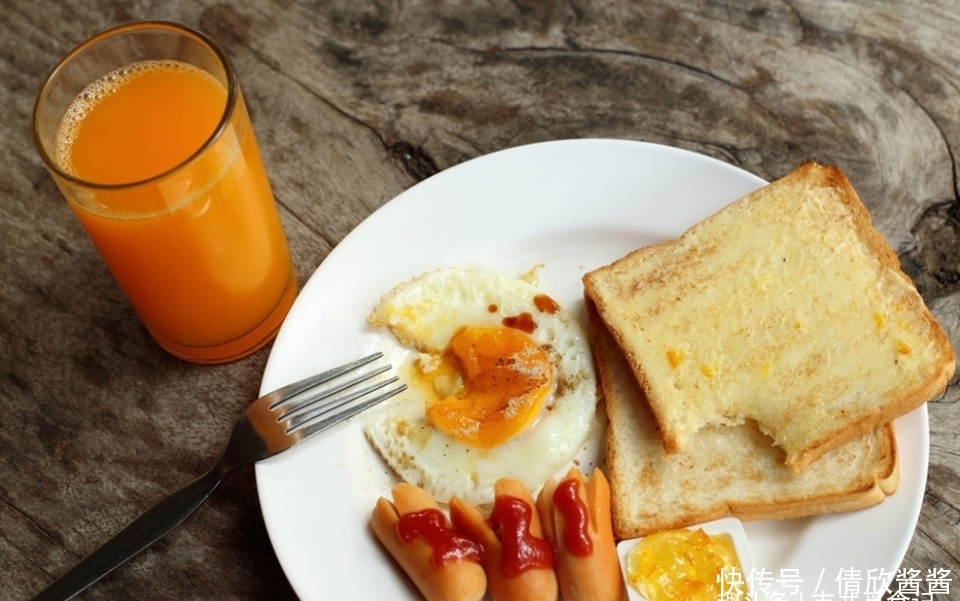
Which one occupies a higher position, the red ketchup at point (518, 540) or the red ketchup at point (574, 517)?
the red ketchup at point (574, 517)

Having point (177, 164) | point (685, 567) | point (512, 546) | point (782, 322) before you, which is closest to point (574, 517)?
point (512, 546)

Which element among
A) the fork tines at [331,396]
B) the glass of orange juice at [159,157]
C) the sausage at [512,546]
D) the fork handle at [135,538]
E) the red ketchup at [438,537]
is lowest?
the fork handle at [135,538]

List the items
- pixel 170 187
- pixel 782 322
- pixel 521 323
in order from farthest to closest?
pixel 521 323 → pixel 782 322 → pixel 170 187

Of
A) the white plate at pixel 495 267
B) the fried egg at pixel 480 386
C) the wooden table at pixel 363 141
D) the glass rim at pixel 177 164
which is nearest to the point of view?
the glass rim at pixel 177 164

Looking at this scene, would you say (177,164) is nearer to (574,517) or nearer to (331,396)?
(331,396)

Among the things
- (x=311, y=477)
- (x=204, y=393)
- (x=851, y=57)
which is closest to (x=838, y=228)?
(x=851, y=57)

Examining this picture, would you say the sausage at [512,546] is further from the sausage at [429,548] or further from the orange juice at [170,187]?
the orange juice at [170,187]

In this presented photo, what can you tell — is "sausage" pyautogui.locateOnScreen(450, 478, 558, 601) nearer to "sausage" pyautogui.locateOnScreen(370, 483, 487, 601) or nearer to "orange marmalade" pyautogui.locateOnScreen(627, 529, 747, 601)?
"sausage" pyautogui.locateOnScreen(370, 483, 487, 601)

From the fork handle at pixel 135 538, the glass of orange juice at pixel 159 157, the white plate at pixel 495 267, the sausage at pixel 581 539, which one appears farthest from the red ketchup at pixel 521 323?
the fork handle at pixel 135 538
